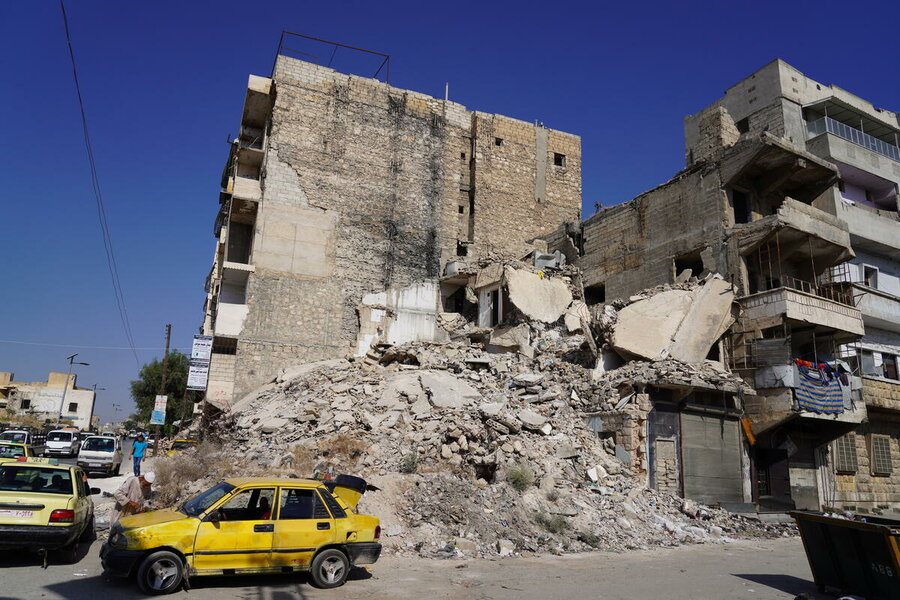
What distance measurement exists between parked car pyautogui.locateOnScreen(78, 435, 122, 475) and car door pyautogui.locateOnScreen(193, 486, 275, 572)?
49.6 feet

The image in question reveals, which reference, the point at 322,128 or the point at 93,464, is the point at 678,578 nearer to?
the point at 93,464

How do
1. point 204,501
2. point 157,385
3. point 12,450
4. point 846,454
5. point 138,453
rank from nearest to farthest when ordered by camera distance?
point 204,501, point 12,450, point 138,453, point 846,454, point 157,385

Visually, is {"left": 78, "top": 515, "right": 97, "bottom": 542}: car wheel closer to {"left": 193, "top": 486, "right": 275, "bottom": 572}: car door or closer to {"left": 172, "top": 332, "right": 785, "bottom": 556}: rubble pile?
{"left": 172, "top": 332, "right": 785, "bottom": 556}: rubble pile

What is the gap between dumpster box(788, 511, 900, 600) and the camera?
24.2 ft

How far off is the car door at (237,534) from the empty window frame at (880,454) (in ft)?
80.4

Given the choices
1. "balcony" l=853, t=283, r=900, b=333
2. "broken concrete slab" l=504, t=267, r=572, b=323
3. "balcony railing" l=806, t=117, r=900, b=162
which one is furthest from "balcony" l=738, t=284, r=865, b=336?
"balcony railing" l=806, t=117, r=900, b=162

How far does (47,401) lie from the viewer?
6359cm

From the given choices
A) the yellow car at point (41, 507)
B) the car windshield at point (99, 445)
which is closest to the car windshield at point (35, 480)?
the yellow car at point (41, 507)

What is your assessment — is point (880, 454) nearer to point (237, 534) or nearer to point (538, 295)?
point (538, 295)

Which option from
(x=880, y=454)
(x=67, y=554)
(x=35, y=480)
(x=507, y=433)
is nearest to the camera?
(x=67, y=554)

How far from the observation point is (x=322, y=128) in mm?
29094

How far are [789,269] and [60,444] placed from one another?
31316mm

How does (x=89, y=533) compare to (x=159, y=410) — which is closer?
(x=89, y=533)

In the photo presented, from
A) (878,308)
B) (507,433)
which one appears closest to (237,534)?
(507,433)
